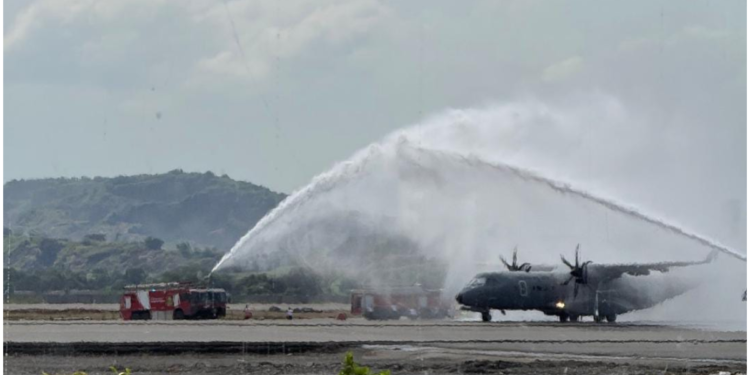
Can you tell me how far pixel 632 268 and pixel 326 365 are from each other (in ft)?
111

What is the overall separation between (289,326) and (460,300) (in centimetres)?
1106

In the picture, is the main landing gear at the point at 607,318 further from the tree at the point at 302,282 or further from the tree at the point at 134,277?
the tree at the point at 134,277

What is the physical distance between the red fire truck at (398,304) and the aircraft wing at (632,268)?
981 cm

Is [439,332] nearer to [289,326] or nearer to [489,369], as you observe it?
[289,326]

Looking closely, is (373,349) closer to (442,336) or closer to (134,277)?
(442,336)

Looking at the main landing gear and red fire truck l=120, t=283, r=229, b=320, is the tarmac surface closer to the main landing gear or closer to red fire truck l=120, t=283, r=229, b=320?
the main landing gear

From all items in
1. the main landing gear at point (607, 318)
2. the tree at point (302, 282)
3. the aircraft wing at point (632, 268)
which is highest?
the aircraft wing at point (632, 268)

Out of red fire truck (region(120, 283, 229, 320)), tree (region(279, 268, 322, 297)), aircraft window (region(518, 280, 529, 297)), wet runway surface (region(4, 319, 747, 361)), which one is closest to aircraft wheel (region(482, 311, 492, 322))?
aircraft window (region(518, 280, 529, 297))

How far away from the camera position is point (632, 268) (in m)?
63.8

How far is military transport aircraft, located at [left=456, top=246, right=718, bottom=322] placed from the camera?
202ft

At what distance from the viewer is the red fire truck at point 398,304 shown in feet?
220

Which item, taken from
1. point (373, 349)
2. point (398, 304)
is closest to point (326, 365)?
point (373, 349)

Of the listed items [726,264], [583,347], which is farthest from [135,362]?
[726,264]

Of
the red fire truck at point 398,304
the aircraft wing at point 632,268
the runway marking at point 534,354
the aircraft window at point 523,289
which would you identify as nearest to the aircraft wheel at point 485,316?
the aircraft window at point 523,289
